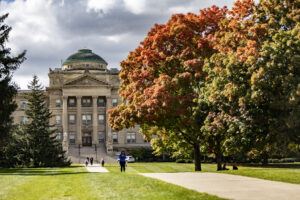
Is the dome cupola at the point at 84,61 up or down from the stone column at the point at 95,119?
up

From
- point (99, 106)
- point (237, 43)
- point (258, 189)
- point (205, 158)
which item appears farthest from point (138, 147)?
point (258, 189)

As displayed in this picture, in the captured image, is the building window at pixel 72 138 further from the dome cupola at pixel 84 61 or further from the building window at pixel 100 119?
the dome cupola at pixel 84 61

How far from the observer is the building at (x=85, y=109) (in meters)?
78.1

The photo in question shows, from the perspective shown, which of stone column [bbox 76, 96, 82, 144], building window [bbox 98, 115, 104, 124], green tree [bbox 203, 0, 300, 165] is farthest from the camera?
building window [bbox 98, 115, 104, 124]

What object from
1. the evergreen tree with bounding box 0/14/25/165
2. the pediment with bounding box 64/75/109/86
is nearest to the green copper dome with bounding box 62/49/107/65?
the pediment with bounding box 64/75/109/86

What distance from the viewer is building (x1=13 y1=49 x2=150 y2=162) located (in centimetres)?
7812

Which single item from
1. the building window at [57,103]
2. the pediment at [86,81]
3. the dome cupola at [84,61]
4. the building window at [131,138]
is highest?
the dome cupola at [84,61]

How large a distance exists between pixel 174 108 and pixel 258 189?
1238 cm

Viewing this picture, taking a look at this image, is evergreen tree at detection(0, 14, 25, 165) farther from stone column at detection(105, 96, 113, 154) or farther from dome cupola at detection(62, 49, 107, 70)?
dome cupola at detection(62, 49, 107, 70)

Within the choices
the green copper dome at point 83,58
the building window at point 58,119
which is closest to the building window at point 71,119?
the building window at point 58,119

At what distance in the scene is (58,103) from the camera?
264 feet

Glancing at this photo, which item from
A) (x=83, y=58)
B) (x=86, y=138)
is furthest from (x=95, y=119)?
(x=83, y=58)

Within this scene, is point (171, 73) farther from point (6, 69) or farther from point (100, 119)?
point (100, 119)

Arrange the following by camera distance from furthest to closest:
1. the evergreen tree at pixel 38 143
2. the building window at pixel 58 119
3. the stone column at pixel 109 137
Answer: the building window at pixel 58 119
the stone column at pixel 109 137
the evergreen tree at pixel 38 143
